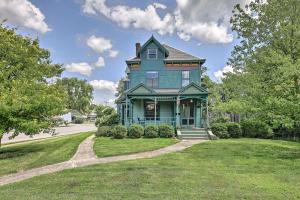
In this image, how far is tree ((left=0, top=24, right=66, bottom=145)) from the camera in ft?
47.7

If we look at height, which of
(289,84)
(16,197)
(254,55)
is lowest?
(16,197)

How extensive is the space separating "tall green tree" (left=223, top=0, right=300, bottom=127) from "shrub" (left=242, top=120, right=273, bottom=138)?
7.54ft

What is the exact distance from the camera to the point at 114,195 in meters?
7.23

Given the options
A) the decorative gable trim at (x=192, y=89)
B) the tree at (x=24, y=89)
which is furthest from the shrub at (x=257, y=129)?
the tree at (x=24, y=89)

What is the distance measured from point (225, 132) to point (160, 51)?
9.92 metres

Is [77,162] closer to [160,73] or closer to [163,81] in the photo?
[163,81]

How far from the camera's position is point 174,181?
8.58m

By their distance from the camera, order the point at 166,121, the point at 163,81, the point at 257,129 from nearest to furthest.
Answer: the point at 257,129 → the point at 166,121 → the point at 163,81

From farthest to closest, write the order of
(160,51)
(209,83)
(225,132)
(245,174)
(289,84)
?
1. (209,83)
2. (160,51)
3. (225,132)
4. (289,84)
5. (245,174)

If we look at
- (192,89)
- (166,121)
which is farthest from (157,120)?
(192,89)

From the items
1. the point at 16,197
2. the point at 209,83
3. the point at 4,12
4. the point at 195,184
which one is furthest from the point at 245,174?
the point at 209,83

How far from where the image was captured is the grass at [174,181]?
23.9 ft

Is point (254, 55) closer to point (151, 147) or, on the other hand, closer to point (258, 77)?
point (258, 77)

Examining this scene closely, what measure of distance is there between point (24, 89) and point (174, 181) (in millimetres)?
10609
